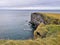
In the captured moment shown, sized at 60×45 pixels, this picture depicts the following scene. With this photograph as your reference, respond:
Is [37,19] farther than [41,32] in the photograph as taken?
Yes

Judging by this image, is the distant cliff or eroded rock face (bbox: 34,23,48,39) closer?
eroded rock face (bbox: 34,23,48,39)

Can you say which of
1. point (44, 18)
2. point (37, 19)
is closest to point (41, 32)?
point (44, 18)

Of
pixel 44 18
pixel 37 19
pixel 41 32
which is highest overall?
pixel 41 32

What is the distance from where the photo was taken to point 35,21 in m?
70.8

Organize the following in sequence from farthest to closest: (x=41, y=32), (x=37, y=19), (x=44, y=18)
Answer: (x=37, y=19) → (x=44, y=18) → (x=41, y=32)

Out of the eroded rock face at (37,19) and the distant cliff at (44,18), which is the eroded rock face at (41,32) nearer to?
the distant cliff at (44,18)

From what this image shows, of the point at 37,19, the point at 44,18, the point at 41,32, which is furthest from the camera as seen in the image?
the point at 37,19

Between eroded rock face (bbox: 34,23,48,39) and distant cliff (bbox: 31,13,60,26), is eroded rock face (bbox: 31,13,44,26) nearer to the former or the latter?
distant cliff (bbox: 31,13,60,26)

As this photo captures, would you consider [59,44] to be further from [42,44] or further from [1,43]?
[1,43]

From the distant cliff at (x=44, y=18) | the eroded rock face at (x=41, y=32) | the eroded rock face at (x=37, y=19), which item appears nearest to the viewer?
the eroded rock face at (x=41, y=32)

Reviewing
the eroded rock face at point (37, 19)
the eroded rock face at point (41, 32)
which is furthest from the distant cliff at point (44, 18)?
the eroded rock face at point (41, 32)

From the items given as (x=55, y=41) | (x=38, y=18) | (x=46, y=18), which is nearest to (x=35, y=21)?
(x=38, y=18)

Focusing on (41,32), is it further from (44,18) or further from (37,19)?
(37,19)

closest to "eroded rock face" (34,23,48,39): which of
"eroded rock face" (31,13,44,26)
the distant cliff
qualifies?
the distant cliff
